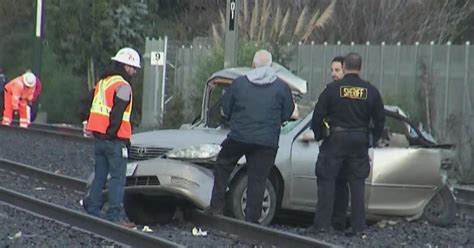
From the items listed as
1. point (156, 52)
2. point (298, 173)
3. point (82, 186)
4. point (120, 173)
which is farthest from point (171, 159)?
point (156, 52)

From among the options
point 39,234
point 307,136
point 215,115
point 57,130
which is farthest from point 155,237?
point 57,130

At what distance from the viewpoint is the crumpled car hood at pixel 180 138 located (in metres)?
11.8

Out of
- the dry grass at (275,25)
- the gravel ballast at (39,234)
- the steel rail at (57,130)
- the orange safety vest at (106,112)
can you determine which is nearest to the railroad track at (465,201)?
the orange safety vest at (106,112)

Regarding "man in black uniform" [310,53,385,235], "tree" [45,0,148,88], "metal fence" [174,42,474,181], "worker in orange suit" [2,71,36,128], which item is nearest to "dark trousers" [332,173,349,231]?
"man in black uniform" [310,53,385,235]

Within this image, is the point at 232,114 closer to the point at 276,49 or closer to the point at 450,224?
the point at 450,224

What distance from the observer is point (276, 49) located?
89.1ft

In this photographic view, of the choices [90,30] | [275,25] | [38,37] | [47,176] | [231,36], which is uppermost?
[275,25]

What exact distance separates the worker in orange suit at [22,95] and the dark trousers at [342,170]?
18.1 m

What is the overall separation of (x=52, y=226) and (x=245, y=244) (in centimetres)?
228

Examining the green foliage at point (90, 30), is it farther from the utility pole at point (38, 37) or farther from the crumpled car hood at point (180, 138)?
the crumpled car hood at point (180, 138)

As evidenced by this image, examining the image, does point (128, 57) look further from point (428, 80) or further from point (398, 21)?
point (398, 21)

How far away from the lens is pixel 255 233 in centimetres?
1046

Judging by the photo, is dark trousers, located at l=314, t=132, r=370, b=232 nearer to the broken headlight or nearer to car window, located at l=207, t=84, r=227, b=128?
the broken headlight

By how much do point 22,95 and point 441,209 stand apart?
680 inches
